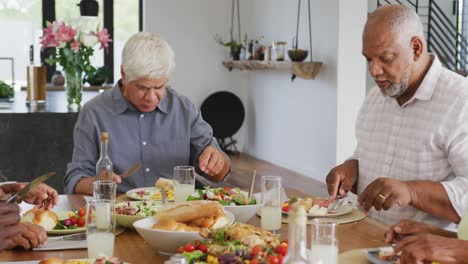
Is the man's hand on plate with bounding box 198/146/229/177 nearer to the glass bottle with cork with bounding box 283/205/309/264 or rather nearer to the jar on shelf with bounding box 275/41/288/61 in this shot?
the glass bottle with cork with bounding box 283/205/309/264

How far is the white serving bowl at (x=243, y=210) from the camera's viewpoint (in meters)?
2.38

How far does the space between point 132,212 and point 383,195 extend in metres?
0.79

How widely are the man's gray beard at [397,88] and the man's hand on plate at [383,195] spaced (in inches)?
19.0

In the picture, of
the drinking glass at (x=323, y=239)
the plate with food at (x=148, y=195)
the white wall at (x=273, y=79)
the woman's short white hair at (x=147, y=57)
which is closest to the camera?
the drinking glass at (x=323, y=239)

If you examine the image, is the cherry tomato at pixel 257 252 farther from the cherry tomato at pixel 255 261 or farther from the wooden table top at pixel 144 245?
the wooden table top at pixel 144 245

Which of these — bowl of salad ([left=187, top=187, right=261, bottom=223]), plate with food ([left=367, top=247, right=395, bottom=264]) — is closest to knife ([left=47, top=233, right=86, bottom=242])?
bowl of salad ([left=187, top=187, right=261, bottom=223])

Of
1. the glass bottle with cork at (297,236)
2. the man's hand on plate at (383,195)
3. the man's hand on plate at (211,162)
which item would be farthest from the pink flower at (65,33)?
the glass bottle with cork at (297,236)

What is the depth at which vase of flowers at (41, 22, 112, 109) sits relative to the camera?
5.00 meters

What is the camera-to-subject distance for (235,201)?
2.49 metres

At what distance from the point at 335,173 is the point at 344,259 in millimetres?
992

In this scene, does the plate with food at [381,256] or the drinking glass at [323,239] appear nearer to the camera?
the drinking glass at [323,239]

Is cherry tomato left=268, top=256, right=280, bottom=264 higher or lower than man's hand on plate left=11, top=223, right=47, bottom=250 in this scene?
higher

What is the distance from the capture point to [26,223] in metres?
2.13

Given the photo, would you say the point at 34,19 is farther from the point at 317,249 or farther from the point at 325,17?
the point at 317,249
